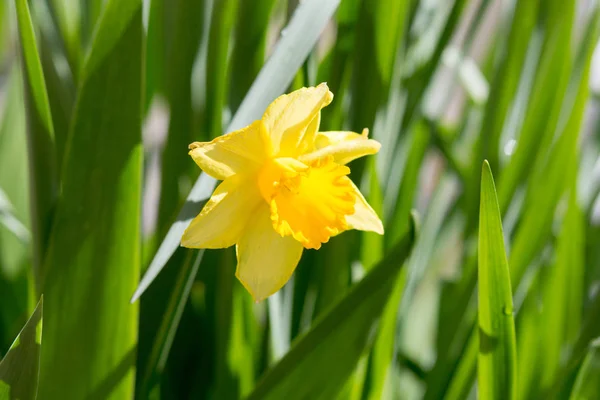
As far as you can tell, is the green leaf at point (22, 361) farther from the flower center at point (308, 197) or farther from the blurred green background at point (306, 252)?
the flower center at point (308, 197)

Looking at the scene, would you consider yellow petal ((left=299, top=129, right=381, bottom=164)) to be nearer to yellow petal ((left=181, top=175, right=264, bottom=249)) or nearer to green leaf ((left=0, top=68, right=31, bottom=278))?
yellow petal ((left=181, top=175, right=264, bottom=249))

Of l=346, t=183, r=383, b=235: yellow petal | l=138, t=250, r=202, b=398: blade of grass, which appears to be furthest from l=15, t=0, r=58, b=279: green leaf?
l=346, t=183, r=383, b=235: yellow petal

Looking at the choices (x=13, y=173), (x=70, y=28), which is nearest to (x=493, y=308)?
(x=70, y=28)

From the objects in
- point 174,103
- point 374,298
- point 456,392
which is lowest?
point 456,392

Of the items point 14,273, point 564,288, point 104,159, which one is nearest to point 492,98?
point 564,288

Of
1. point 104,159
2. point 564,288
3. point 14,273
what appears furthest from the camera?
point 14,273

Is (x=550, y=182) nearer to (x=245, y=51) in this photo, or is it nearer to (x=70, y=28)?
(x=245, y=51)

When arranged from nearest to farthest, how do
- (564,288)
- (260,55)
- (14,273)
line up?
(260,55), (564,288), (14,273)

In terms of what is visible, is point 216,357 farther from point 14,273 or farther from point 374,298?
point 14,273
